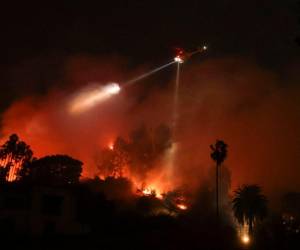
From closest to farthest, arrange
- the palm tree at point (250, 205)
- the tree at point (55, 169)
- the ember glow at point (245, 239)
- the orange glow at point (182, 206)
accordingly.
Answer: the ember glow at point (245, 239) < the palm tree at point (250, 205) < the orange glow at point (182, 206) < the tree at point (55, 169)

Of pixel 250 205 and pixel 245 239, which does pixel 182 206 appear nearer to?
pixel 250 205

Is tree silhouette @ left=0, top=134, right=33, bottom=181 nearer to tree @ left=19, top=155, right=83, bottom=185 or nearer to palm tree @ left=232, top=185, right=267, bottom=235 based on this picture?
tree @ left=19, top=155, right=83, bottom=185

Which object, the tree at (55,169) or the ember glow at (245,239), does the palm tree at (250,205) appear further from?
the tree at (55,169)

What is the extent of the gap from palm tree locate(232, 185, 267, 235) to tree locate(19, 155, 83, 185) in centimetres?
4428

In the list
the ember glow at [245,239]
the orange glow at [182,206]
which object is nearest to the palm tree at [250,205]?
the ember glow at [245,239]

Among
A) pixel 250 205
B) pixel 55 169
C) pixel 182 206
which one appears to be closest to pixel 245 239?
pixel 250 205

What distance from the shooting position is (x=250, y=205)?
87.5 metres

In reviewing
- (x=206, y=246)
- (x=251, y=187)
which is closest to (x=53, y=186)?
(x=206, y=246)

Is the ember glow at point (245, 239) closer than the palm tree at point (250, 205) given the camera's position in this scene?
Yes

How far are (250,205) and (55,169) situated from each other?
53210 mm

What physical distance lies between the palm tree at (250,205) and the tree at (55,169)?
4428 cm

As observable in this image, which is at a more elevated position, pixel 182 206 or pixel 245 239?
pixel 182 206

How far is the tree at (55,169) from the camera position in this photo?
4033 inches

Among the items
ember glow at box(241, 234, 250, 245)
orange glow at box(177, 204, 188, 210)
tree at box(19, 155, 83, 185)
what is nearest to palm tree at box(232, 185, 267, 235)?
ember glow at box(241, 234, 250, 245)
